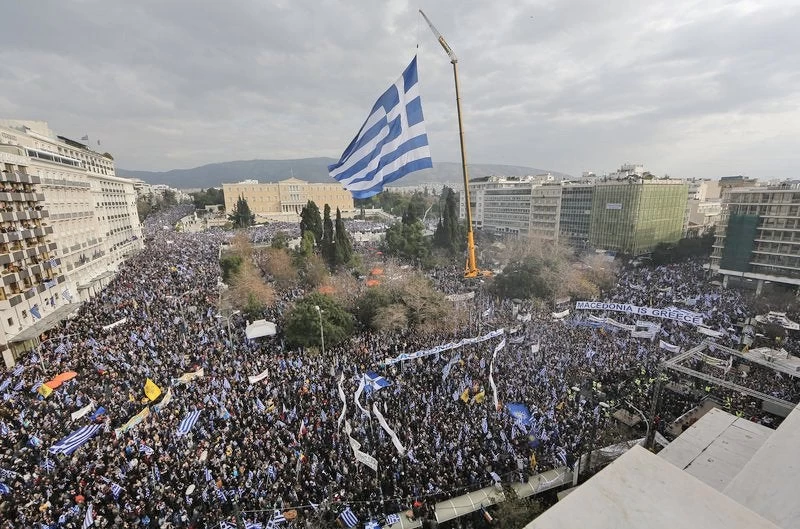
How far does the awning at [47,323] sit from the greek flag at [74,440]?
13.9 metres

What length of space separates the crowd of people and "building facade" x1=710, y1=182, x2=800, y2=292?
74.0 ft

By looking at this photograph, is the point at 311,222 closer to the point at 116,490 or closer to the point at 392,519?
the point at 116,490

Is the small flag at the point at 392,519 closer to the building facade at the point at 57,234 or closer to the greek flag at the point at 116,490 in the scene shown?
the greek flag at the point at 116,490

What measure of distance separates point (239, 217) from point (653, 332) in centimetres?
7469

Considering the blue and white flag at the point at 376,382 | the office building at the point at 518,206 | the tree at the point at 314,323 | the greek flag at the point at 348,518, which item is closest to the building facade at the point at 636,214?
the office building at the point at 518,206

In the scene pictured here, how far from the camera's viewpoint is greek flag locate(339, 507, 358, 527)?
11.9 metres

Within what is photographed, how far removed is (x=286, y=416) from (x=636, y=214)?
197 feet

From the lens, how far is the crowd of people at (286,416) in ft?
41.1

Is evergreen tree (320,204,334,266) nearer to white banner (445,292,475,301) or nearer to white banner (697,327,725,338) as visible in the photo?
white banner (445,292,475,301)

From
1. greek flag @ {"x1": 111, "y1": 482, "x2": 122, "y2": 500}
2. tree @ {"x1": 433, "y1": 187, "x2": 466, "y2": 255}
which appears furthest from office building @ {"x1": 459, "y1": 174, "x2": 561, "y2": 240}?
greek flag @ {"x1": 111, "y1": 482, "x2": 122, "y2": 500}

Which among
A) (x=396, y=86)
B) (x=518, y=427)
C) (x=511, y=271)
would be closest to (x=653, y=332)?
(x=518, y=427)

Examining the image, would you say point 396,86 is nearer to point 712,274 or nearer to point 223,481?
point 223,481

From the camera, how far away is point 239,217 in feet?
256

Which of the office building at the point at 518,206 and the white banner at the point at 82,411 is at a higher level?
the office building at the point at 518,206
